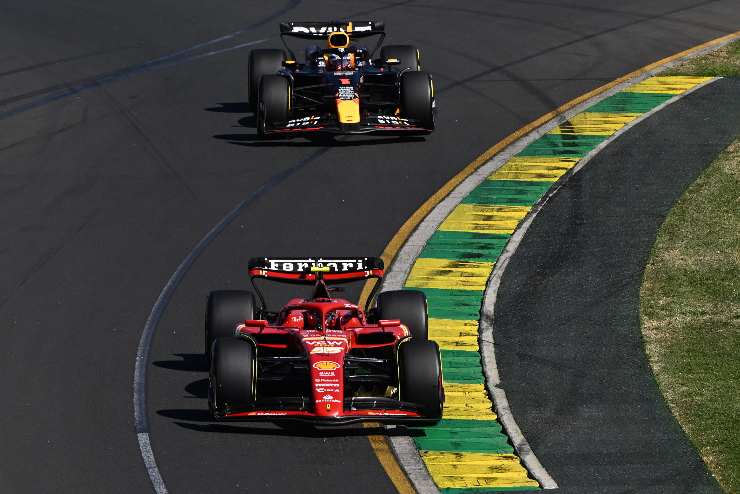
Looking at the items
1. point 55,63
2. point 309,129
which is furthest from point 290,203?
point 55,63

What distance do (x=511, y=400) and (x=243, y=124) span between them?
1264cm

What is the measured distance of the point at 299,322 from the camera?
17.2 meters

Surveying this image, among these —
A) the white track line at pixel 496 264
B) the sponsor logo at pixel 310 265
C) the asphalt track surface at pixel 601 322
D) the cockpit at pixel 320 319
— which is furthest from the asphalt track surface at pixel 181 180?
the asphalt track surface at pixel 601 322

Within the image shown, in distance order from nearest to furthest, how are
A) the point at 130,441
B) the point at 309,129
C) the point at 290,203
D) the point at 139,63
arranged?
the point at 130,441, the point at 290,203, the point at 309,129, the point at 139,63

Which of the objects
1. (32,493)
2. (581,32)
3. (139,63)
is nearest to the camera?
Result: (32,493)

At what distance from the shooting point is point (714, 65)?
32.6 m

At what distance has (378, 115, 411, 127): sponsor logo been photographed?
86.1ft

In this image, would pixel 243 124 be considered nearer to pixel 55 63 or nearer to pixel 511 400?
pixel 55 63

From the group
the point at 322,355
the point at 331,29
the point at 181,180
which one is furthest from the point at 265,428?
the point at 331,29

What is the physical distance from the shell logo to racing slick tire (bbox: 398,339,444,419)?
2.21ft

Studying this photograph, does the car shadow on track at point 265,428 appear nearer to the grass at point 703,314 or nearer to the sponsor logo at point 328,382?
the sponsor logo at point 328,382

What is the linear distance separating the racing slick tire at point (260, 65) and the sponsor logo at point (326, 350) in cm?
1323

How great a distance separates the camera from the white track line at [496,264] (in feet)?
51.8

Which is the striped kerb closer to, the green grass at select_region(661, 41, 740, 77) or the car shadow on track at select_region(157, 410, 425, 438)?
the car shadow on track at select_region(157, 410, 425, 438)
